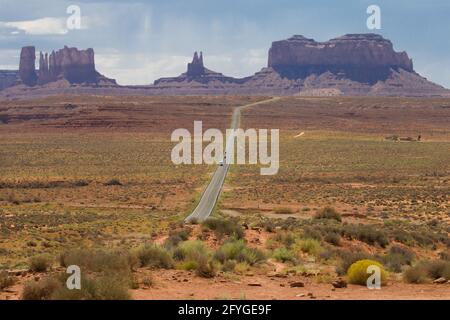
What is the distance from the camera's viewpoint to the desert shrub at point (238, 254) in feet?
59.9

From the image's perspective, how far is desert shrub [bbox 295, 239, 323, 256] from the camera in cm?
2148

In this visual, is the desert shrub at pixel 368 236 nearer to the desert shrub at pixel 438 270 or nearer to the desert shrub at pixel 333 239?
the desert shrub at pixel 333 239

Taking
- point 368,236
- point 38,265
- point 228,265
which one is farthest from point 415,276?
point 368,236

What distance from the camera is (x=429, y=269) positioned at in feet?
54.4

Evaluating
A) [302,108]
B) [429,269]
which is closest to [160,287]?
[429,269]

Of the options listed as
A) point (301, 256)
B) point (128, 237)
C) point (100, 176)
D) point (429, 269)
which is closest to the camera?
point (429, 269)

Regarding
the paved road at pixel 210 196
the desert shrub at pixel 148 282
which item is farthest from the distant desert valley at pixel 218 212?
the paved road at pixel 210 196

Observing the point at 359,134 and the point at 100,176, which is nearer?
Result: the point at 100,176

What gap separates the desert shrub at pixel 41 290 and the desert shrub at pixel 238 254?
232 inches

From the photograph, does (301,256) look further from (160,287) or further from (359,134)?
(359,134)

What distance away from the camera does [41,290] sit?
12.9 m

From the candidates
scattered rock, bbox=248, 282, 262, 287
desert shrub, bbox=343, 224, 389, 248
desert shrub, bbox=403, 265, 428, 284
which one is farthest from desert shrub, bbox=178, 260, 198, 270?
desert shrub, bbox=343, 224, 389, 248

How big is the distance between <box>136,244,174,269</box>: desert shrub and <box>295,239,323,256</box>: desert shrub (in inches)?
219

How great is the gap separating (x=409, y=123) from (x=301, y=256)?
126 metres
